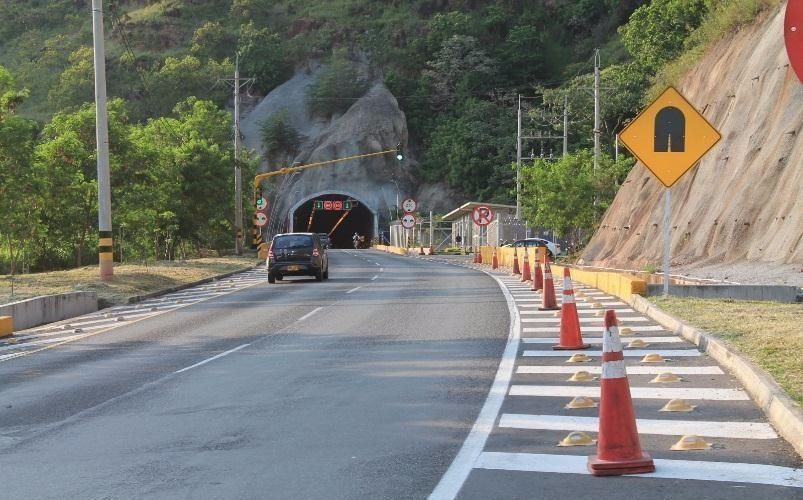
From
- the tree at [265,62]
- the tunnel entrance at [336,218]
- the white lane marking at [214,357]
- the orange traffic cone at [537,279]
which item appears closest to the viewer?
the white lane marking at [214,357]

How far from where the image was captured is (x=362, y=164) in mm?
100625

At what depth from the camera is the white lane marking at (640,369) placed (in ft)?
36.6

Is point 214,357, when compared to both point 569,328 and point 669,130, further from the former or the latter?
point 669,130

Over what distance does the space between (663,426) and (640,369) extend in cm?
315

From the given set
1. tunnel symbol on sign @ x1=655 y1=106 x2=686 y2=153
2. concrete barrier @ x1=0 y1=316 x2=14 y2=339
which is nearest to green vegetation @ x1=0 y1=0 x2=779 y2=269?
concrete barrier @ x1=0 y1=316 x2=14 y2=339

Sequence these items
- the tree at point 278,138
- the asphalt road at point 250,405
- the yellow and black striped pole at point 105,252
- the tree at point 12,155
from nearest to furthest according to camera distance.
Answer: the asphalt road at point 250,405 < the yellow and black striped pole at point 105,252 < the tree at point 12,155 < the tree at point 278,138

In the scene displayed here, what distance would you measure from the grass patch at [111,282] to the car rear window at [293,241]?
2836 mm

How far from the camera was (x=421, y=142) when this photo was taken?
105250 millimetres

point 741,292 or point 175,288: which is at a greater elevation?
point 741,292

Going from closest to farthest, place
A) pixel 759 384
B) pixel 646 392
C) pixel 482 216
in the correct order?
pixel 759 384, pixel 646 392, pixel 482 216

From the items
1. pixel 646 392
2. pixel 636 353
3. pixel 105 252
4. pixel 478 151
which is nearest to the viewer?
pixel 646 392

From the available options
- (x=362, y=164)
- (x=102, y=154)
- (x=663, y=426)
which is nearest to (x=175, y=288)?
(x=102, y=154)

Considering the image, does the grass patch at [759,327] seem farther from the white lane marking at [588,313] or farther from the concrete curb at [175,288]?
the concrete curb at [175,288]

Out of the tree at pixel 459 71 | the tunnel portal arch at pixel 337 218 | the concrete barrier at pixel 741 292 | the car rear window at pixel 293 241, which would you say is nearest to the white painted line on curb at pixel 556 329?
the concrete barrier at pixel 741 292
